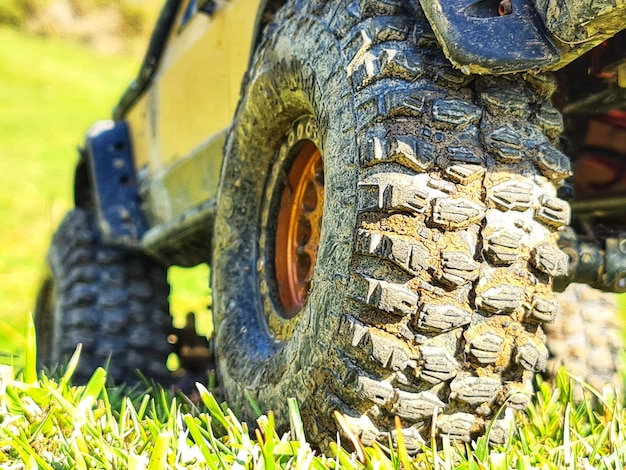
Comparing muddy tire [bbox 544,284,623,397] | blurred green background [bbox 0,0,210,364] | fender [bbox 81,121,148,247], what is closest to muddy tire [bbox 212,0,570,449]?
blurred green background [bbox 0,0,210,364]

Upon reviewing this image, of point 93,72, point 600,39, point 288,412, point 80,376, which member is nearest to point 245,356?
point 288,412

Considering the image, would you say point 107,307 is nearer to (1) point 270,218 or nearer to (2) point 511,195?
(1) point 270,218

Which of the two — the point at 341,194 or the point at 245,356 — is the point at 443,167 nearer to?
the point at 341,194

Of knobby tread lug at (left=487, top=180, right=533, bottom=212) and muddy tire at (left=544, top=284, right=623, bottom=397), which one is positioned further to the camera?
muddy tire at (left=544, top=284, right=623, bottom=397)

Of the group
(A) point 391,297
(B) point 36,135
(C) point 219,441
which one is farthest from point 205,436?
(B) point 36,135

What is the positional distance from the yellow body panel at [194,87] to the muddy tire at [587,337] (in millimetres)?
1362

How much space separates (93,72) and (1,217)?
11007 mm

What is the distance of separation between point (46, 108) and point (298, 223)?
13.2 m

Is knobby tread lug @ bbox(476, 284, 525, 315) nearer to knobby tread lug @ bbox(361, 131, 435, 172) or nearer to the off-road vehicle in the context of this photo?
the off-road vehicle

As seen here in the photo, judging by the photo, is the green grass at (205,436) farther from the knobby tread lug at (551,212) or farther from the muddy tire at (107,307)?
the muddy tire at (107,307)

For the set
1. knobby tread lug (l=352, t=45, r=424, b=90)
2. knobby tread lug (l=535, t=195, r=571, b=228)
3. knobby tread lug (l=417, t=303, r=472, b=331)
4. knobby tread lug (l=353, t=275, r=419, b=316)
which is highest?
knobby tread lug (l=352, t=45, r=424, b=90)

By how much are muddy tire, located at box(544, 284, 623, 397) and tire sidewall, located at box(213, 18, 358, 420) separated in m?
1.33

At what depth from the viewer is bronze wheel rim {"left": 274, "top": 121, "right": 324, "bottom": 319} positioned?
1.92m

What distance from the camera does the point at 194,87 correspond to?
107 inches
